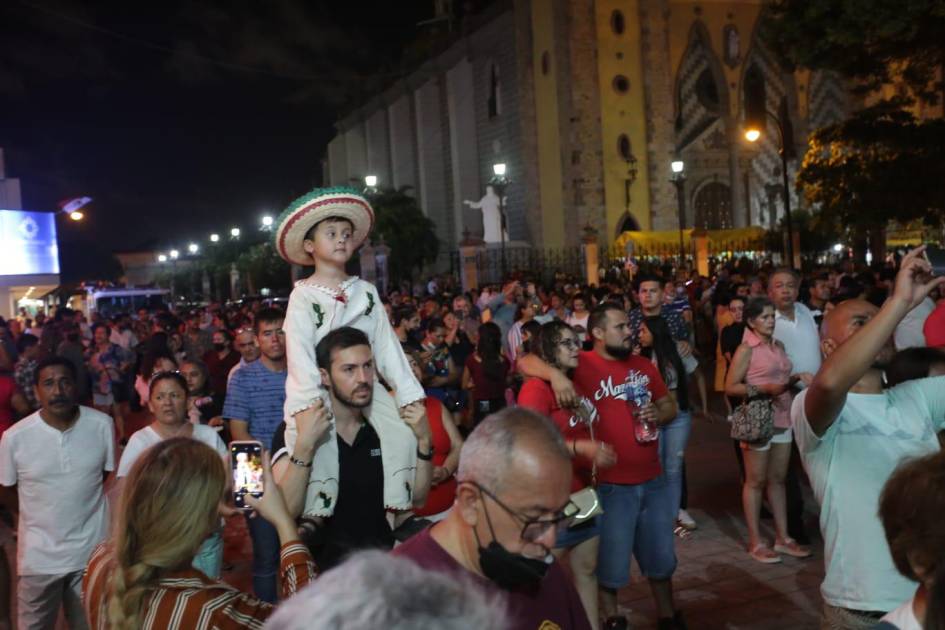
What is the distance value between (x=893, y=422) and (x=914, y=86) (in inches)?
750

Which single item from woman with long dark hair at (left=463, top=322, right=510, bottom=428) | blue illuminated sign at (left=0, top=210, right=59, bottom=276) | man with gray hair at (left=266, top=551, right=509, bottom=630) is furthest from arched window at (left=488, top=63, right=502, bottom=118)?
man with gray hair at (left=266, top=551, right=509, bottom=630)

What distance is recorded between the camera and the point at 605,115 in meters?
43.3

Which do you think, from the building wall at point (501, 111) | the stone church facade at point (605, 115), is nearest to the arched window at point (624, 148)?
the stone church facade at point (605, 115)

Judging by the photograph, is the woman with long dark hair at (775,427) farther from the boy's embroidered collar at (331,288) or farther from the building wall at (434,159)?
the building wall at (434,159)

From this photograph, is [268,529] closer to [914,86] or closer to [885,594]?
[885,594]

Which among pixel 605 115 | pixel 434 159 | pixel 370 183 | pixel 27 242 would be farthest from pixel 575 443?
pixel 434 159

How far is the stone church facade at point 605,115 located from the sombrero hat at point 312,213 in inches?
1532

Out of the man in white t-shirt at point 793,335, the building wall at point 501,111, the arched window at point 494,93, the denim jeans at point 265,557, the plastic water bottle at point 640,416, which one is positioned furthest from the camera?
the arched window at point 494,93

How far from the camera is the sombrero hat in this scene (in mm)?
4145

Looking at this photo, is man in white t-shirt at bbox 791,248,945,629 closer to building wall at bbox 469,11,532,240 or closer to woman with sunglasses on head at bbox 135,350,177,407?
woman with sunglasses on head at bbox 135,350,177,407

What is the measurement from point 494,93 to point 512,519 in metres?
45.3

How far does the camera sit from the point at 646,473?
5465mm

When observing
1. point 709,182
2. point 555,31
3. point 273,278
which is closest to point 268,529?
point 555,31

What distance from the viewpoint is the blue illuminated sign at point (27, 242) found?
122ft
